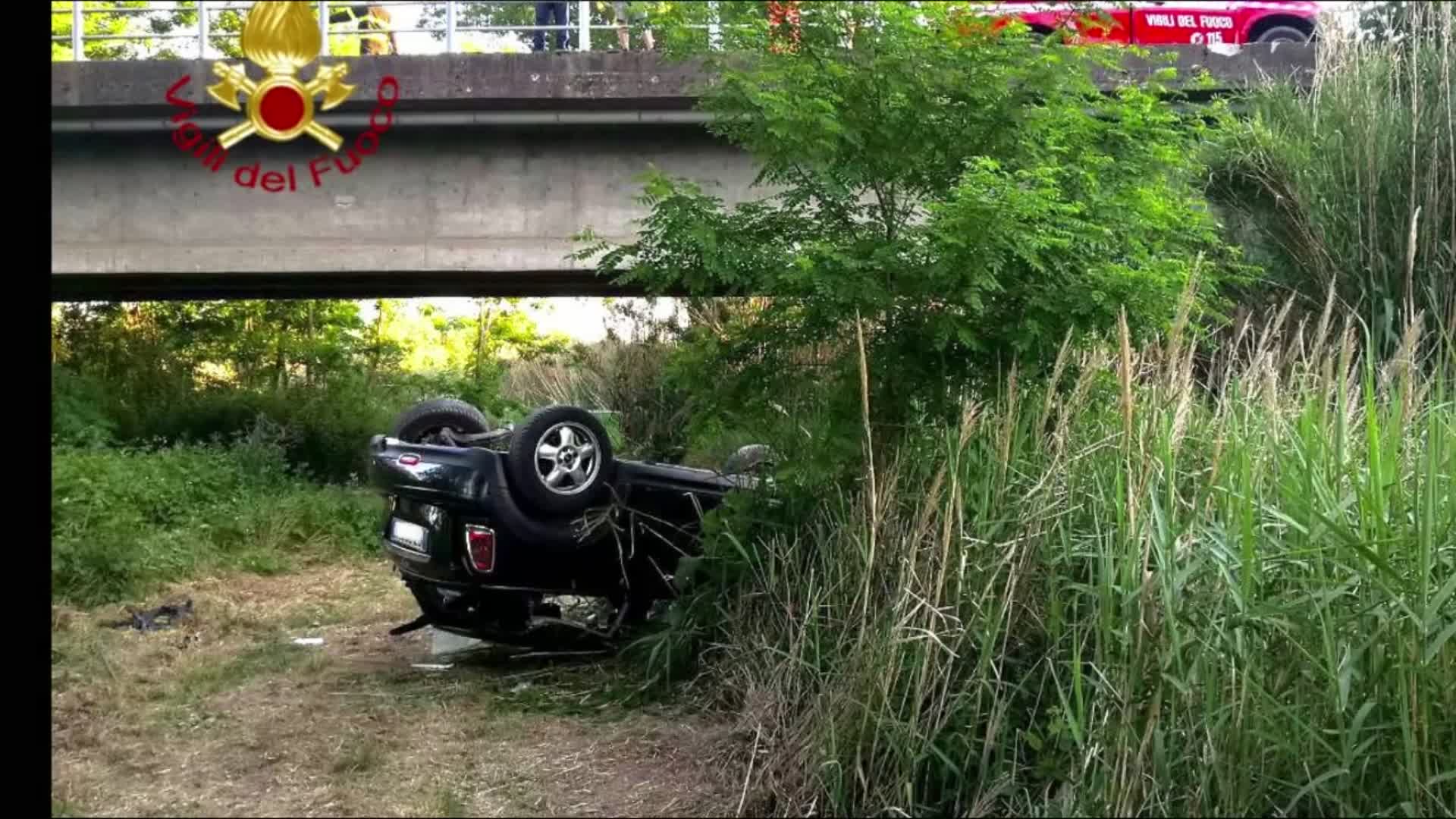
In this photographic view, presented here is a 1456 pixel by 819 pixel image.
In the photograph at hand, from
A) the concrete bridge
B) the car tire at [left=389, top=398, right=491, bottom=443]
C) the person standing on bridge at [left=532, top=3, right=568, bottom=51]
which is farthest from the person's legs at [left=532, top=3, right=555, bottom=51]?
the car tire at [left=389, top=398, right=491, bottom=443]

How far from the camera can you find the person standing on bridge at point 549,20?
1282 centimetres

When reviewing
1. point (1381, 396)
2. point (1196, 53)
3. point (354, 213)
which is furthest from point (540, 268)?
point (1381, 396)

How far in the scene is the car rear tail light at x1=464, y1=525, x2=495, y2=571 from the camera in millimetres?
5953

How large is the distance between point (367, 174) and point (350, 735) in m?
8.36

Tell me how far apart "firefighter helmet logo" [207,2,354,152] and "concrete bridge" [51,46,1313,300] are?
11 cm

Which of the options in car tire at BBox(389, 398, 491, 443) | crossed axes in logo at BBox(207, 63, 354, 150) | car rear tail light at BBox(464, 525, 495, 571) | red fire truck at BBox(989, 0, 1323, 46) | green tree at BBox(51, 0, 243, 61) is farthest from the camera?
red fire truck at BBox(989, 0, 1323, 46)

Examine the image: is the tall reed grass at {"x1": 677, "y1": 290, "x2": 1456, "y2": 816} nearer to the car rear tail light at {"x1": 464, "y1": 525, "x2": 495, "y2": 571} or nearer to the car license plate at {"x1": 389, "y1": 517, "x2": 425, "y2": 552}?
the car rear tail light at {"x1": 464, "y1": 525, "x2": 495, "y2": 571}

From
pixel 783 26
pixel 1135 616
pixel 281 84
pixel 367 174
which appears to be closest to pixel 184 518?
pixel 367 174

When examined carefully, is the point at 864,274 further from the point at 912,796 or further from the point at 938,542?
the point at 912,796

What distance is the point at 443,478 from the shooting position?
237 inches

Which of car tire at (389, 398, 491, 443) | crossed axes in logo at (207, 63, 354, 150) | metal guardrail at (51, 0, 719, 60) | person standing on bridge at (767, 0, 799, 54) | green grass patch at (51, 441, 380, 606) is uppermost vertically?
metal guardrail at (51, 0, 719, 60)

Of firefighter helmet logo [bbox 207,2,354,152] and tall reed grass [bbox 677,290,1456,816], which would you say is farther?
firefighter helmet logo [bbox 207,2,354,152]

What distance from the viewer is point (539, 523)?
603cm

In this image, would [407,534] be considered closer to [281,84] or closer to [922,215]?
[922,215]
